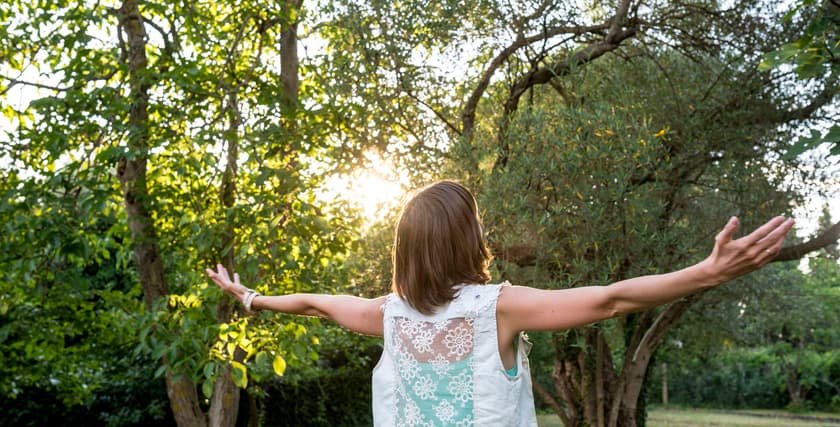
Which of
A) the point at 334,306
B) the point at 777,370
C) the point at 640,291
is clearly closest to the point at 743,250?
the point at 640,291

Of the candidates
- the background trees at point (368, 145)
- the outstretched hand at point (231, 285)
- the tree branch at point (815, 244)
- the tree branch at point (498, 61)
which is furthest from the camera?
the tree branch at point (815, 244)

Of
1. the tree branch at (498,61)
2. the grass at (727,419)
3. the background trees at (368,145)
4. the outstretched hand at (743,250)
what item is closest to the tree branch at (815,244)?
the background trees at (368,145)

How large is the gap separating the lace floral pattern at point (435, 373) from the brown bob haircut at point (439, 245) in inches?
3.1

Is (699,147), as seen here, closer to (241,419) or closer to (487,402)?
(487,402)

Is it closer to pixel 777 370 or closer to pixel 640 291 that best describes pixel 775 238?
pixel 640 291

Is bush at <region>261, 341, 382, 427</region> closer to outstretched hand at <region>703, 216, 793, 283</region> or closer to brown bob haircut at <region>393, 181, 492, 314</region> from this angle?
brown bob haircut at <region>393, 181, 492, 314</region>

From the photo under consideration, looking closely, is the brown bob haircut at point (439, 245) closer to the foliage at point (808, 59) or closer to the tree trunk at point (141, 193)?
the foliage at point (808, 59)

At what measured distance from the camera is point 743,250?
79.5 inches

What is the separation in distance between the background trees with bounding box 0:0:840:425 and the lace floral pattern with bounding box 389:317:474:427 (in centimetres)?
388

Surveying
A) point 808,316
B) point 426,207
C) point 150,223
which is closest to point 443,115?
point 150,223

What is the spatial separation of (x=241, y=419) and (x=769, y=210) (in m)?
10.5

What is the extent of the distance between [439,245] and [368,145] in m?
5.96

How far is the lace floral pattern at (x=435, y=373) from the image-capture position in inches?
96.5

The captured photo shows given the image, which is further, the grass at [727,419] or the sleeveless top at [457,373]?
the grass at [727,419]
